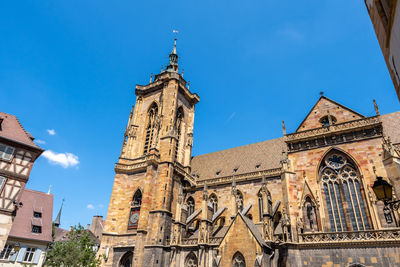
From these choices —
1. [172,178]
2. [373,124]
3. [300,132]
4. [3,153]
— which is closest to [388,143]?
[373,124]

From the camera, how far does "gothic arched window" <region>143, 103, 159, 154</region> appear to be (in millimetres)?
26961

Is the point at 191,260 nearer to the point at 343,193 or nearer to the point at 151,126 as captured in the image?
the point at 343,193

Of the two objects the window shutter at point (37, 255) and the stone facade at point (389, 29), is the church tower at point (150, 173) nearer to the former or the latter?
the window shutter at point (37, 255)

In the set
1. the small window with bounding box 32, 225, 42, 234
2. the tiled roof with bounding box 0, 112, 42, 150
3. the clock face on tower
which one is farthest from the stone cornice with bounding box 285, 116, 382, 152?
the small window with bounding box 32, 225, 42, 234

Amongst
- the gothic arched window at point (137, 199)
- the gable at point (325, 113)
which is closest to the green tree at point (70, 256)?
the gothic arched window at point (137, 199)

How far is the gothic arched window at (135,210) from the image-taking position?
74.4 feet

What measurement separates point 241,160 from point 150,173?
9777 millimetres

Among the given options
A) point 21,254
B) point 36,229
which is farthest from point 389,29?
point 36,229

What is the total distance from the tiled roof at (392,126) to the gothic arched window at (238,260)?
42.6 ft

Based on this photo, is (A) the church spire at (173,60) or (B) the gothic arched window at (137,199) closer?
(B) the gothic arched window at (137,199)

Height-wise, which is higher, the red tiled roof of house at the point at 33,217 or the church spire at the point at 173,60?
the church spire at the point at 173,60

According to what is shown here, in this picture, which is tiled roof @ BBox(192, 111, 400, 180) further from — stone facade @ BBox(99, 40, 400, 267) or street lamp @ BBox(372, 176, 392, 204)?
street lamp @ BBox(372, 176, 392, 204)

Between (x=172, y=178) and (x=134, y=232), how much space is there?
5481 millimetres

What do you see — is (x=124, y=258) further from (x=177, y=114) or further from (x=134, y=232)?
(x=177, y=114)
